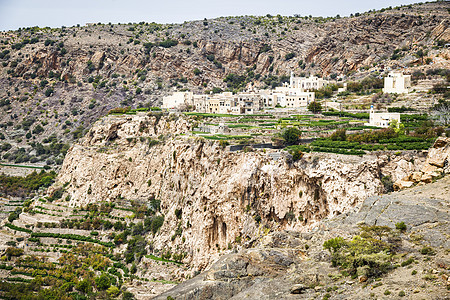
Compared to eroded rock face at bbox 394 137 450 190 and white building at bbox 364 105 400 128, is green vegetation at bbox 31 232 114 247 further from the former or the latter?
eroded rock face at bbox 394 137 450 190

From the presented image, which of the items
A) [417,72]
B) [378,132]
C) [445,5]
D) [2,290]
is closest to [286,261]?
[378,132]

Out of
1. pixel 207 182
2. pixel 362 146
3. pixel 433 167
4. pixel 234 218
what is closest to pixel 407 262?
pixel 433 167

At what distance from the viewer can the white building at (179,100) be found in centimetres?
8388

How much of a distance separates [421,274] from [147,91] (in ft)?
309

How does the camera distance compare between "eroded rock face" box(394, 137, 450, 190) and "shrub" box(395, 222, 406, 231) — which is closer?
"shrub" box(395, 222, 406, 231)

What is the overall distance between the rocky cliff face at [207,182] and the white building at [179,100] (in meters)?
6.69

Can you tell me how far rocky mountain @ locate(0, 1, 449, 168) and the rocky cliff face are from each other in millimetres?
27280

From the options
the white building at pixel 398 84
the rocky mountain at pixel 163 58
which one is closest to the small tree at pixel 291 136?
the white building at pixel 398 84

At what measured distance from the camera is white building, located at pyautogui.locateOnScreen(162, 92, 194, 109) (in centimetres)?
8388

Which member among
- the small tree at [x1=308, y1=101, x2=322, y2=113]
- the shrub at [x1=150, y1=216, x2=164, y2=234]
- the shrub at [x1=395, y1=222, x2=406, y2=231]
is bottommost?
the shrub at [x1=150, y1=216, x2=164, y2=234]

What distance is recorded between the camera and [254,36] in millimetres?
133750

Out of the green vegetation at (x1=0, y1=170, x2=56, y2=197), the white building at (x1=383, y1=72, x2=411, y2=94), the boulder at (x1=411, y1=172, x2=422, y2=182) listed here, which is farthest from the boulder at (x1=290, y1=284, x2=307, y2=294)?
the green vegetation at (x1=0, y1=170, x2=56, y2=197)

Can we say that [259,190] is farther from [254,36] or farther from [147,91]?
[254,36]

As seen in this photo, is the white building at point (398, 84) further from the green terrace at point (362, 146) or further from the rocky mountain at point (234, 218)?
the green terrace at point (362, 146)
